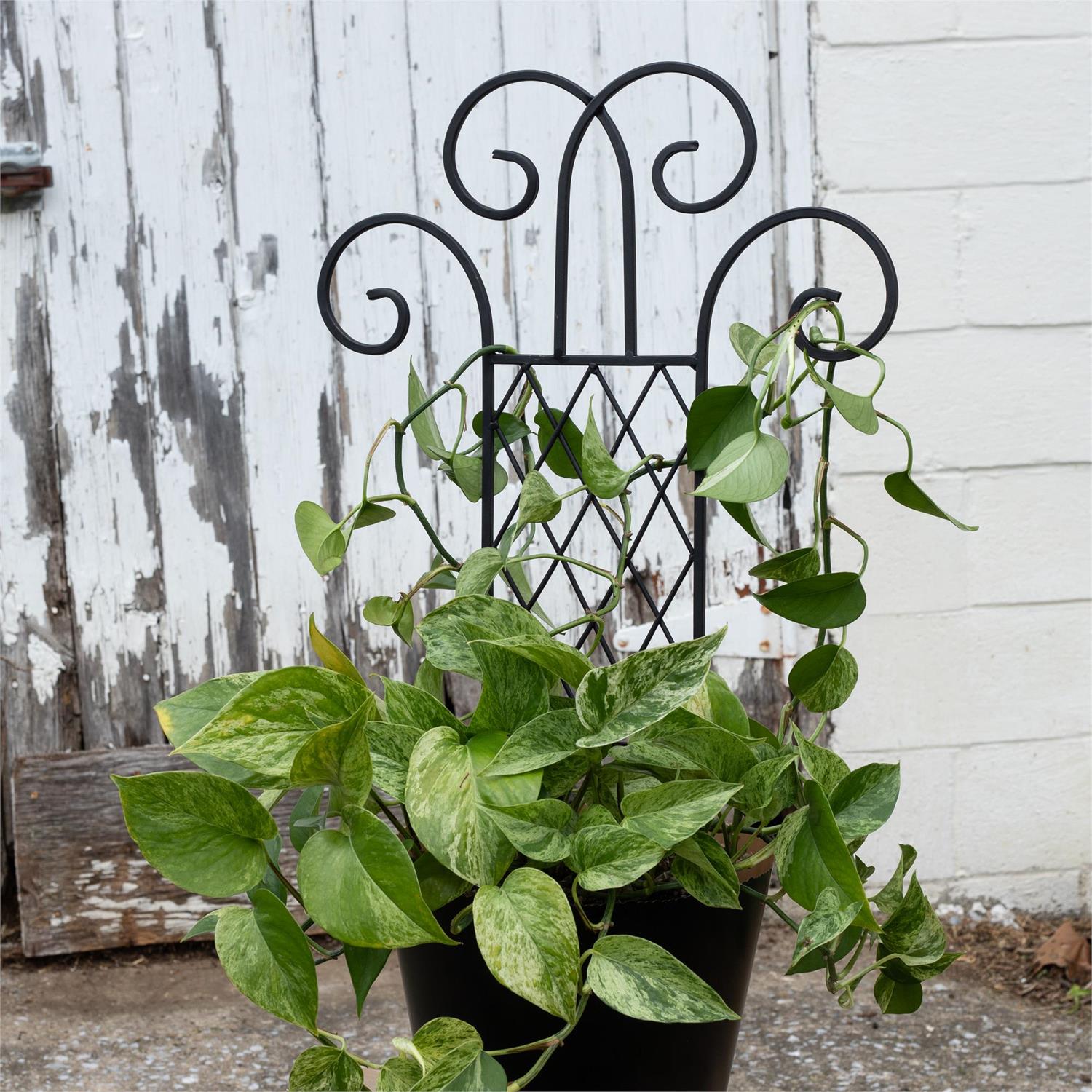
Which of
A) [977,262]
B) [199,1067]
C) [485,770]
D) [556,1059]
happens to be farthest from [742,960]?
[977,262]

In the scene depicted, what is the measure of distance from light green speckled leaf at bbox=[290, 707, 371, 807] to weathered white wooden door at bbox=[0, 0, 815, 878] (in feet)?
3.08

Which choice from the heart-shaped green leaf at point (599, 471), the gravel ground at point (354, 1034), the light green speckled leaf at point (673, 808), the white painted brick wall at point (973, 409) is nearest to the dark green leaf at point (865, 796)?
the light green speckled leaf at point (673, 808)

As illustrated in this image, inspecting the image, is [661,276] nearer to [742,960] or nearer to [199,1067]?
[742,960]

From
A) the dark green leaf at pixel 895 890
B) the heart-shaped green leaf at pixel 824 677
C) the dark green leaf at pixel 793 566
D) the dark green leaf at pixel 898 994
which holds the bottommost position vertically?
the dark green leaf at pixel 898 994

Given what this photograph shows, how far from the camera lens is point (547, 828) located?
58cm

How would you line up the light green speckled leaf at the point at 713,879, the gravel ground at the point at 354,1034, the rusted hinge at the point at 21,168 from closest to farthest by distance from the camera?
Result: 1. the light green speckled leaf at the point at 713,879
2. the gravel ground at the point at 354,1034
3. the rusted hinge at the point at 21,168

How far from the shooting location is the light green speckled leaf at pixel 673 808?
553 millimetres

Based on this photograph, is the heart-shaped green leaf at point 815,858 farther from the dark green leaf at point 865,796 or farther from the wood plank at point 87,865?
the wood plank at point 87,865

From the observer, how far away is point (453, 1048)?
0.55 m

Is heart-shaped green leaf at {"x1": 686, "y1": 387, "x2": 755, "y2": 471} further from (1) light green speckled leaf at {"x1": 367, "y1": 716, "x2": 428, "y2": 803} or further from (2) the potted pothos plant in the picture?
(1) light green speckled leaf at {"x1": 367, "y1": 716, "x2": 428, "y2": 803}

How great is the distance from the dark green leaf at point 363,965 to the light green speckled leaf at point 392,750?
82mm

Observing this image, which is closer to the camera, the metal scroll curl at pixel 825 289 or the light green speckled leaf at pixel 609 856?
the light green speckled leaf at pixel 609 856

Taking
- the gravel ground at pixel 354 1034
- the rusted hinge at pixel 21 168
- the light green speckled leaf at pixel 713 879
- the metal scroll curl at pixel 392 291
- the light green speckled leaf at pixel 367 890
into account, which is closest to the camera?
the light green speckled leaf at pixel 367 890

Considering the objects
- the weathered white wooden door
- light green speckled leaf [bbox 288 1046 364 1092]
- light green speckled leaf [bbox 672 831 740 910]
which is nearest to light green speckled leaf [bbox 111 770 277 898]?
light green speckled leaf [bbox 288 1046 364 1092]
